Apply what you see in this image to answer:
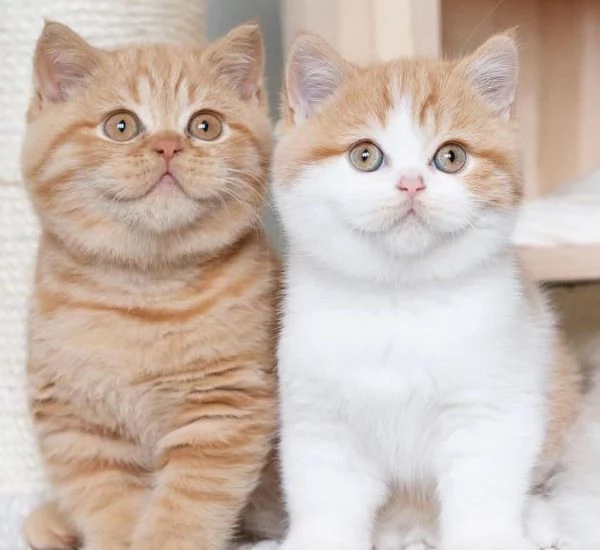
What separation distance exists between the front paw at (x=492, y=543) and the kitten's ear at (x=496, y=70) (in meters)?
0.44

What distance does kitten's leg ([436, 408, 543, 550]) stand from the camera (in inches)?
33.7

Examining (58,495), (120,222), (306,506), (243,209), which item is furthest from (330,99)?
(58,495)

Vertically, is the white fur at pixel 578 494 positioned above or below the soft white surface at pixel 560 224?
below

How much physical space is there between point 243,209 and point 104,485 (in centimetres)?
34

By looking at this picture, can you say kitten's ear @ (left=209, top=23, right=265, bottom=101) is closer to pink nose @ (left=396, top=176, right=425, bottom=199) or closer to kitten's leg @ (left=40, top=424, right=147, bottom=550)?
pink nose @ (left=396, top=176, right=425, bottom=199)

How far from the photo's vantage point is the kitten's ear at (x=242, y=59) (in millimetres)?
1012

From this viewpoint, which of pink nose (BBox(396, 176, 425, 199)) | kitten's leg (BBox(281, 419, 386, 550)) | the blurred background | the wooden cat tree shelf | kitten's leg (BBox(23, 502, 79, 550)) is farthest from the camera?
the wooden cat tree shelf

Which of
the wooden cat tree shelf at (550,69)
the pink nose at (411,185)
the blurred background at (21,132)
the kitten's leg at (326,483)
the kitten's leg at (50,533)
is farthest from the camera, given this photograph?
the wooden cat tree shelf at (550,69)

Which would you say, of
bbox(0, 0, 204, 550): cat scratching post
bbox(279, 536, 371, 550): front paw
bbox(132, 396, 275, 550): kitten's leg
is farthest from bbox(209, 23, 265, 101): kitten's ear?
bbox(279, 536, 371, 550): front paw

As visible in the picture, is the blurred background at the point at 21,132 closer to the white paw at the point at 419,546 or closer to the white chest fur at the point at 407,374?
the white chest fur at the point at 407,374

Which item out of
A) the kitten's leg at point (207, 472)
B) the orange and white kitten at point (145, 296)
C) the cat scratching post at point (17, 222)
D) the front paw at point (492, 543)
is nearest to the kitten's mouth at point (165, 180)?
the orange and white kitten at point (145, 296)

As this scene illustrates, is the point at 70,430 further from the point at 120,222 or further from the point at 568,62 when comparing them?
the point at 568,62

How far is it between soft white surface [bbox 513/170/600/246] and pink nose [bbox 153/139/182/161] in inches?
18.8

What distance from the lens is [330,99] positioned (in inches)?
36.8
